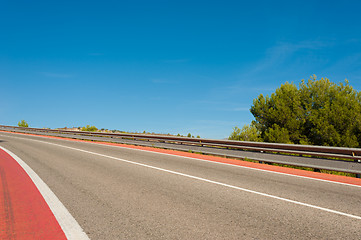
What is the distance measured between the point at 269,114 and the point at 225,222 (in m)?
31.3

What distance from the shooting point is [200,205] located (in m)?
4.98

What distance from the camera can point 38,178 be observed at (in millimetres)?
7449

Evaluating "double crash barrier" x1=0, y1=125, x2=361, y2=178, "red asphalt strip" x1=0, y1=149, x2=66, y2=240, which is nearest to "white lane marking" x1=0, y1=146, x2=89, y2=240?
"red asphalt strip" x1=0, y1=149, x2=66, y2=240

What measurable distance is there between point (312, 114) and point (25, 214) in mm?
32322

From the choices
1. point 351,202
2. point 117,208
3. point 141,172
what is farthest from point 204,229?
point 141,172

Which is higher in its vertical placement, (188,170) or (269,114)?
(269,114)

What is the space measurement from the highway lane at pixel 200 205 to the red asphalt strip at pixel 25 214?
1.38 ft

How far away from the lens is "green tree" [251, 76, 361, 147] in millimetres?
27547

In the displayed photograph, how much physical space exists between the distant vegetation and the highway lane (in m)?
23.9

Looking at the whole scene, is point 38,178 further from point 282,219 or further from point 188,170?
point 282,219

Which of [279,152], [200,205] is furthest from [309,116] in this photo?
[200,205]

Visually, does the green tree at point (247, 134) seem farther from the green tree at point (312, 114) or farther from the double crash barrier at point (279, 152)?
the double crash barrier at point (279, 152)

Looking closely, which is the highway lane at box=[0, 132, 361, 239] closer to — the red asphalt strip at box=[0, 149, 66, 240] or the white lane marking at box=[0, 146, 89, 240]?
the white lane marking at box=[0, 146, 89, 240]

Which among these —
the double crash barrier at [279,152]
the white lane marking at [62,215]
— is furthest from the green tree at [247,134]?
the white lane marking at [62,215]
